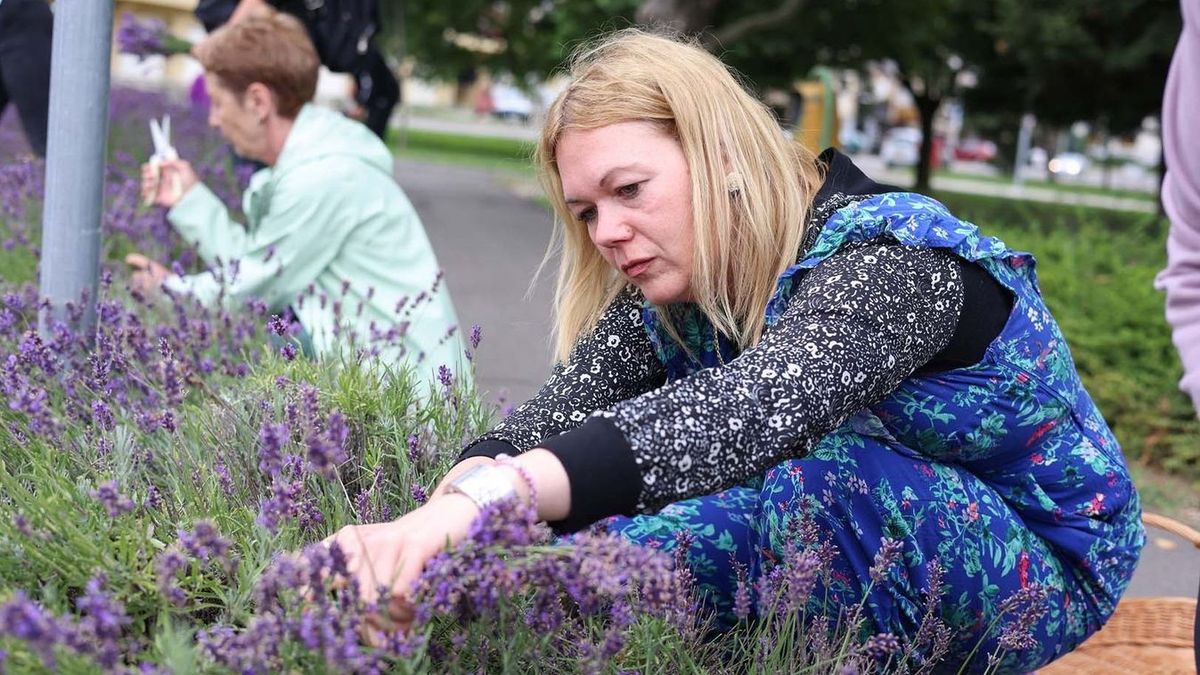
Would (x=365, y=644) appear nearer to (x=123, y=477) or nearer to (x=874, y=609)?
(x=123, y=477)

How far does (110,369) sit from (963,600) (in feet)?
5.51

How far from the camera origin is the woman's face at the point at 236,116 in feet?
13.8

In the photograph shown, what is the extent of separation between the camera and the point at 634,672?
165cm

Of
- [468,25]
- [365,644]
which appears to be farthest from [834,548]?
[468,25]

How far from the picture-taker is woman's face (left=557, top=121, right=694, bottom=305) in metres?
2.17

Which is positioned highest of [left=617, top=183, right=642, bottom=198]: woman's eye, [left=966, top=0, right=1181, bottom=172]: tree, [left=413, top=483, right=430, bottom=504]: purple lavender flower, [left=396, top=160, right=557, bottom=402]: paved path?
[left=966, top=0, right=1181, bottom=172]: tree

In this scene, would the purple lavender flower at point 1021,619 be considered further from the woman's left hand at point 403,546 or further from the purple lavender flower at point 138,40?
the purple lavender flower at point 138,40

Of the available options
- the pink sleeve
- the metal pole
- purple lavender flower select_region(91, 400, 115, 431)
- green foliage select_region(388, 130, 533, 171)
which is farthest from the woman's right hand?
green foliage select_region(388, 130, 533, 171)

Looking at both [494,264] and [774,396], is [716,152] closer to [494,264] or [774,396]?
[774,396]

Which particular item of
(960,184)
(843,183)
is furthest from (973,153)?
(843,183)

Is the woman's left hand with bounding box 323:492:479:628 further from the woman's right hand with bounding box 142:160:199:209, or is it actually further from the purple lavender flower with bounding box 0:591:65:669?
the woman's right hand with bounding box 142:160:199:209

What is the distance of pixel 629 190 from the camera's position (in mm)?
2189

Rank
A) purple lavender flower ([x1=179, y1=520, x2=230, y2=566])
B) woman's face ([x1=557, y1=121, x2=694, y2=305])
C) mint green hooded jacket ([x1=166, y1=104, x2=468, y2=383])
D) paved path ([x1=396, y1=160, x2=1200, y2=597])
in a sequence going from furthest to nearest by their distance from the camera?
paved path ([x1=396, y1=160, x2=1200, y2=597])
mint green hooded jacket ([x1=166, y1=104, x2=468, y2=383])
woman's face ([x1=557, y1=121, x2=694, y2=305])
purple lavender flower ([x1=179, y1=520, x2=230, y2=566])

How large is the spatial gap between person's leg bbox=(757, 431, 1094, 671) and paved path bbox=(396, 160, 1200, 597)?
3.34 feet
